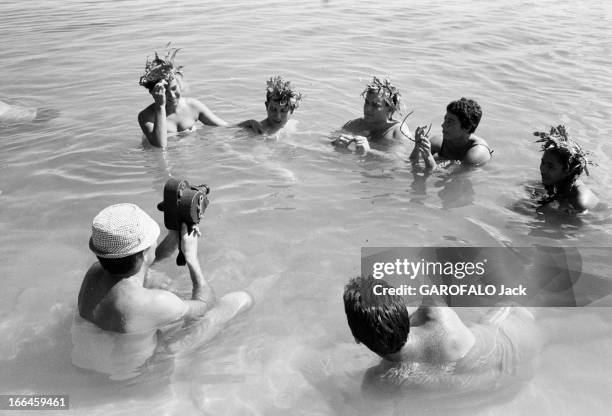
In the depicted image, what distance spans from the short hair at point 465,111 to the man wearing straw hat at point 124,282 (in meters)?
3.68

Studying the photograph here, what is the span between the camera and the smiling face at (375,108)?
6.29 meters

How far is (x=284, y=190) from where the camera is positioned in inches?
222

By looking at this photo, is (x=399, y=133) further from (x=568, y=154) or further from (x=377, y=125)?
(x=568, y=154)

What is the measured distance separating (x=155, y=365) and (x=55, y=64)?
28.1 ft

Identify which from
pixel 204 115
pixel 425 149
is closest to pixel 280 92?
pixel 204 115

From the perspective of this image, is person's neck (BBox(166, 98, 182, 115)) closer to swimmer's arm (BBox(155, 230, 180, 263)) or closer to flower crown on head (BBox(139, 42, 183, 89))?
flower crown on head (BBox(139, 42, 183, 89))

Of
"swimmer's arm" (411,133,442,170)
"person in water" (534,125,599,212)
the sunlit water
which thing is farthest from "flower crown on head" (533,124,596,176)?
"swimmer's arm" (411,133,442,170)

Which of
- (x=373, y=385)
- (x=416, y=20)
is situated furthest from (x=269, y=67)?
(x=373, y=385)

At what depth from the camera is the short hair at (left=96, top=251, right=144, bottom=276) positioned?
9.78 feet

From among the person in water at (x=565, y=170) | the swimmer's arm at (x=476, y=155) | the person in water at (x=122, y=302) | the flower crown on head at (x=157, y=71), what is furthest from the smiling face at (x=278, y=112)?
the person in water at (x=122, y=302)

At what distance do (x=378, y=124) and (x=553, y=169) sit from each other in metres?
2.19

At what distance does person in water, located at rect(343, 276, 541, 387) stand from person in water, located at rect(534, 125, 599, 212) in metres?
2.07

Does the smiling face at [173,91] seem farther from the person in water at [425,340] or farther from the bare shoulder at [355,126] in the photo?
the person in water at [425,340]

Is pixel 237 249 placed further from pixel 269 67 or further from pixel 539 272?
pixel 269 67
